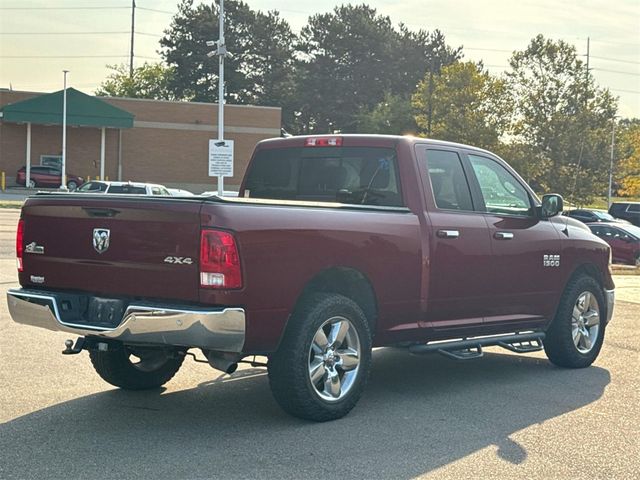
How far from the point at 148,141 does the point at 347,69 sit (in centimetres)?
3682

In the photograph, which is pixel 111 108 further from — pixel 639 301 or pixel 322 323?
pixel 322 323

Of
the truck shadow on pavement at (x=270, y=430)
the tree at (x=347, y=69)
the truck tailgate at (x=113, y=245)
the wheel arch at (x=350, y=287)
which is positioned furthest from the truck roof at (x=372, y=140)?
the tree at (x=347, y=69)

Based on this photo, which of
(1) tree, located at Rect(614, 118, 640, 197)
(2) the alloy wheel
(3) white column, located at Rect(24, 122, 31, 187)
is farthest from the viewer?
(1) tree, located at Rect(614, 118, 640, 197)

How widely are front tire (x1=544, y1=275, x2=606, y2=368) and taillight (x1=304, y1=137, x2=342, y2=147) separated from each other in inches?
108

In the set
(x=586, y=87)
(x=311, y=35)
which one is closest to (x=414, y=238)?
(x=586, y=87)

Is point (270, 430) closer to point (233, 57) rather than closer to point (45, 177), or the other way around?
point (45, 177)

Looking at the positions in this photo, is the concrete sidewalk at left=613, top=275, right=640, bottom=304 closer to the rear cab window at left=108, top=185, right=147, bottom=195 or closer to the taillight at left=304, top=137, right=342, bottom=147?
the taillight at left=304, top=137, right=342, bottom=147

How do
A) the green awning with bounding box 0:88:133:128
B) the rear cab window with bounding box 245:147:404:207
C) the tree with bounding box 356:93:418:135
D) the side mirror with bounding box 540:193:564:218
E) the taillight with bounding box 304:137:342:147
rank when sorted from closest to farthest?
1. the rear cab window with bounding box 245:147:404:207
2. the taillight with bounding box 304:137:342:147
3. the side mirror with bounding box 540:193:564:218
4. the green awning with bounding box 0:88:133:128
5. the tree with bounding box 356:93:418:135

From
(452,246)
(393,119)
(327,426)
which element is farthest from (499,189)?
(393,119)

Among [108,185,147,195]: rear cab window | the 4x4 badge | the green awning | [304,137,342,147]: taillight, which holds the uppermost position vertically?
the green awning

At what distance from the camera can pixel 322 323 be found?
19.8ft

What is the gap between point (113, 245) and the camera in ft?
18.9

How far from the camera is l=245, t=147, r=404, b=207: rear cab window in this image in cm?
710

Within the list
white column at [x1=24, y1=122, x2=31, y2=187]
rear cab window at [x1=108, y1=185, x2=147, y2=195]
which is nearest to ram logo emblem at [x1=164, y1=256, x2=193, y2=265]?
rear cab window at [x1=108, y1=185, x2=147, y2=195]
